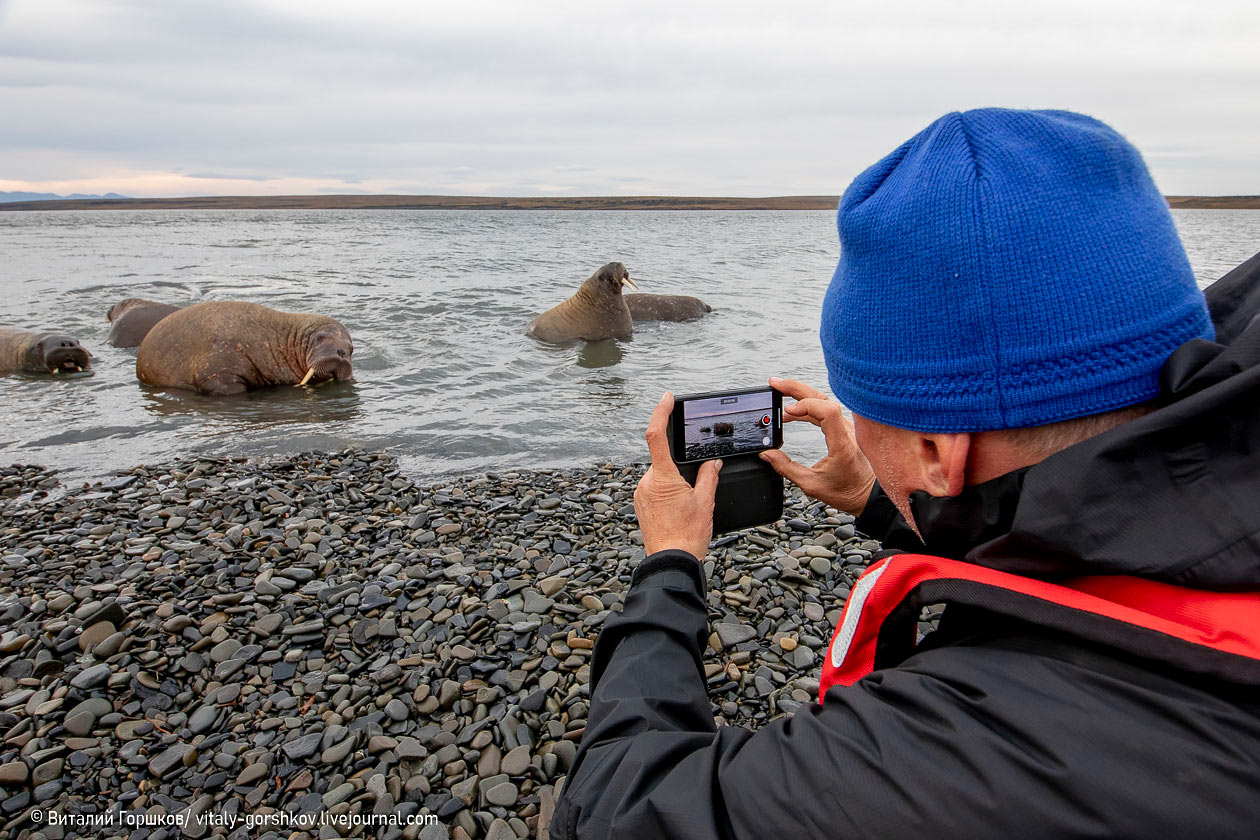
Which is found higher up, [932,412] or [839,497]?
[932,412]

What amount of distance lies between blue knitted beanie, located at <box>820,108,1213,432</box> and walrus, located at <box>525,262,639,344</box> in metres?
13.5

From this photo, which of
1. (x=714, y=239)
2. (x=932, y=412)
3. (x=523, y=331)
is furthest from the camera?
(x=714, y=239)

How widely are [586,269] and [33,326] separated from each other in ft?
58.0

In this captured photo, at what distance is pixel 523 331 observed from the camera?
15.7m

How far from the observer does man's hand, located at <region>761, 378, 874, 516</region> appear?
2301mm

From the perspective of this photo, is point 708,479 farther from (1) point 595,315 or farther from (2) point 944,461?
(1) point 595,315

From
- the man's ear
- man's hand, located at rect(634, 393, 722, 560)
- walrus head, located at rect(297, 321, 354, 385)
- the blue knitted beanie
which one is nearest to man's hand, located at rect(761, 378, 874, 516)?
man's hand, located at rect(634, 393, 722, 560)

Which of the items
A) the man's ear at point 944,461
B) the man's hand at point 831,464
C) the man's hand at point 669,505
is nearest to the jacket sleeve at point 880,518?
the man's hand at point 831,464

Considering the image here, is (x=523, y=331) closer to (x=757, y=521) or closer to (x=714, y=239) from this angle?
(x=757, y=521)

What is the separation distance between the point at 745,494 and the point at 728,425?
23 cm

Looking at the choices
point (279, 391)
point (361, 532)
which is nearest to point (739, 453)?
point (361, 532)

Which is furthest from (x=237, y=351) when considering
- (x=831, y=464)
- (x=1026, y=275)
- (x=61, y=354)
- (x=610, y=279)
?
(x=1026, y=275)

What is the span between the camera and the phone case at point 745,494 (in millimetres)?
2369

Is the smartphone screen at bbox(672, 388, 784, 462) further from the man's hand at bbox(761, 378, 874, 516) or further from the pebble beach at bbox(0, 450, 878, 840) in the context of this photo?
the pebble beach at bbox(0, 450, 878, 840)
